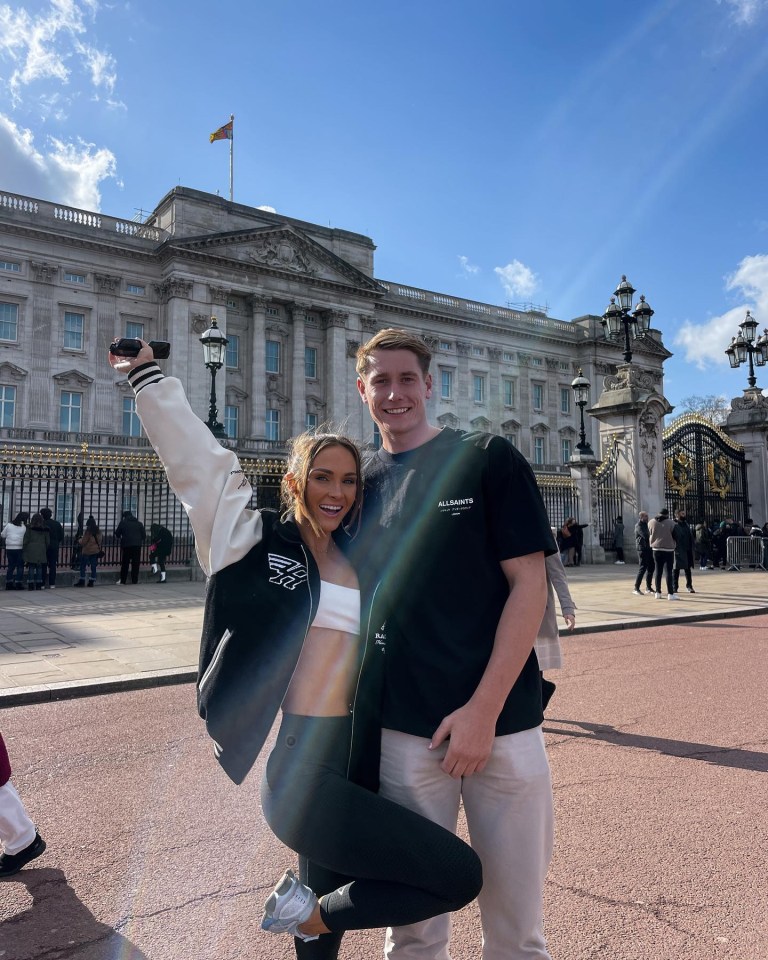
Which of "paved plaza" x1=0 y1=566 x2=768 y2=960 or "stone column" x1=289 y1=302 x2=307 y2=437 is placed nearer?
"paved plaza" x1=0 y1=566 x2=768 y2=960

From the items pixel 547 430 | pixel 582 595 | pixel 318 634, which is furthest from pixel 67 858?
pixel 547 430

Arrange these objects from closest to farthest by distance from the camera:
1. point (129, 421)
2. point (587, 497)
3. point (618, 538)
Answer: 1. point (587, 497)
2. point (618, 538)
3. point (129, 421)

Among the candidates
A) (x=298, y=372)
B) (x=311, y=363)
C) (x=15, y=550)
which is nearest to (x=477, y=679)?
(x=15, y=550)

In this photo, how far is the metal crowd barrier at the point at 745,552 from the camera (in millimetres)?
22031

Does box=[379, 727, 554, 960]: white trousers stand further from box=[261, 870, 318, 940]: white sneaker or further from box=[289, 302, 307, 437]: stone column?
box=[289, 302, 307, 437]: stone column

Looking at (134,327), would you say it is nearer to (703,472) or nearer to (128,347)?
(703,472)

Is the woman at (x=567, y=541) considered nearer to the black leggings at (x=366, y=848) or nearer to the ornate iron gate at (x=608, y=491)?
the ornate iron gate at (x=608, y=491)

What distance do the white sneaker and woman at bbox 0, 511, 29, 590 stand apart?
15262mm

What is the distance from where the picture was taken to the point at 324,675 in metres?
1.98

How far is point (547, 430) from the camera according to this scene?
182 ft

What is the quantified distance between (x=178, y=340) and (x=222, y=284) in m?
4.59

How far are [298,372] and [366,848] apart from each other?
42662 mm

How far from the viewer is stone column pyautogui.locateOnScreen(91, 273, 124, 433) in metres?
37.4

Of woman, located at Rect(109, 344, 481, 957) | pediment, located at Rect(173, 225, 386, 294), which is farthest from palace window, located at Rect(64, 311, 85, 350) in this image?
woman, located at Rect(109, 344, 481, 957)
